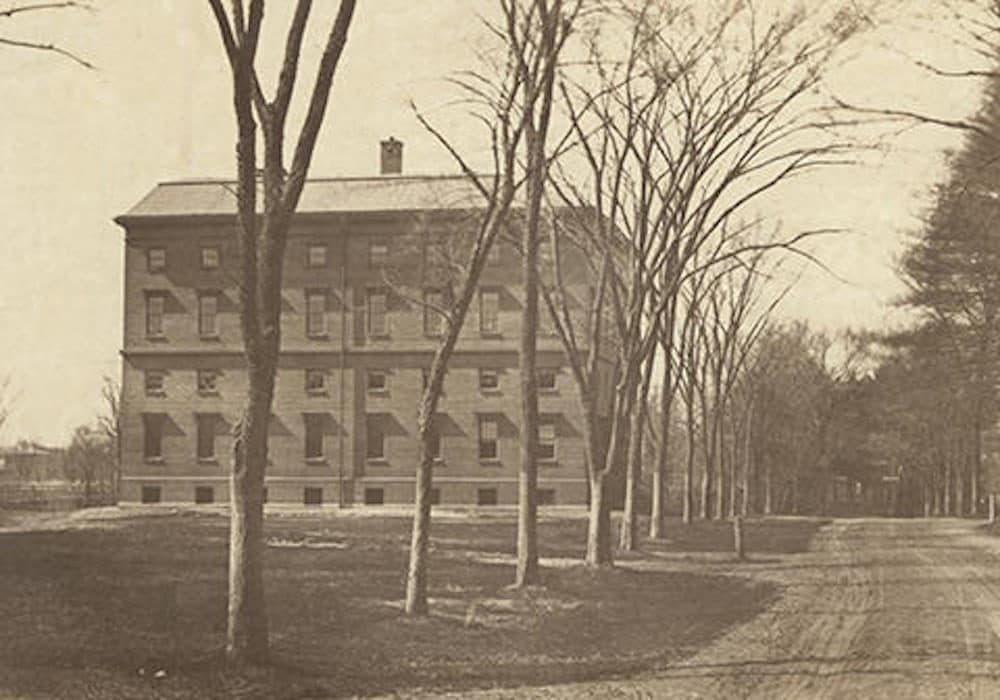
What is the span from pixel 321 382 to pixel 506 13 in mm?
38516

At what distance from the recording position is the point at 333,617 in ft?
49.4

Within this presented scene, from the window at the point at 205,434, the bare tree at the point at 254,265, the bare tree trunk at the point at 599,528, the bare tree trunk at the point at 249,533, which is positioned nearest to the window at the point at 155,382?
the window at the point at 205,434

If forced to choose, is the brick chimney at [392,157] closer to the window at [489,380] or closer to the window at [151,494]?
the window at [489,380]

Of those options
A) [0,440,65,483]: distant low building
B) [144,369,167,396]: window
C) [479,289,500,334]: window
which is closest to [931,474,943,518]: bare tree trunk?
[479,289,500,334]: window

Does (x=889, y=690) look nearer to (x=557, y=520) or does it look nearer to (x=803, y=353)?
(x=557, y=520)

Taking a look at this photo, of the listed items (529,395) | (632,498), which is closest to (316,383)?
(632,498)

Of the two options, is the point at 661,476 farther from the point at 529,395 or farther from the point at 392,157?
the point at 392,157

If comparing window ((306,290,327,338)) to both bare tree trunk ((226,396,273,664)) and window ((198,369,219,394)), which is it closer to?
window ((198,369,219,394))

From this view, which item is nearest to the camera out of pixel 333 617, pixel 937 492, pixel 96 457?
pixel 333 617

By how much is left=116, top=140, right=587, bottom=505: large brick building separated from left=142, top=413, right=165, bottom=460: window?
57 mm

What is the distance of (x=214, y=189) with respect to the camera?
2189 inches

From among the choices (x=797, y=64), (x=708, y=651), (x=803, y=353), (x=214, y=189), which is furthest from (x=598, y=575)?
(x=803, y=353)

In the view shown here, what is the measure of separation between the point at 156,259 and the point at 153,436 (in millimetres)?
7475

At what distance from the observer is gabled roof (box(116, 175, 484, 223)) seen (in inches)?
2127
